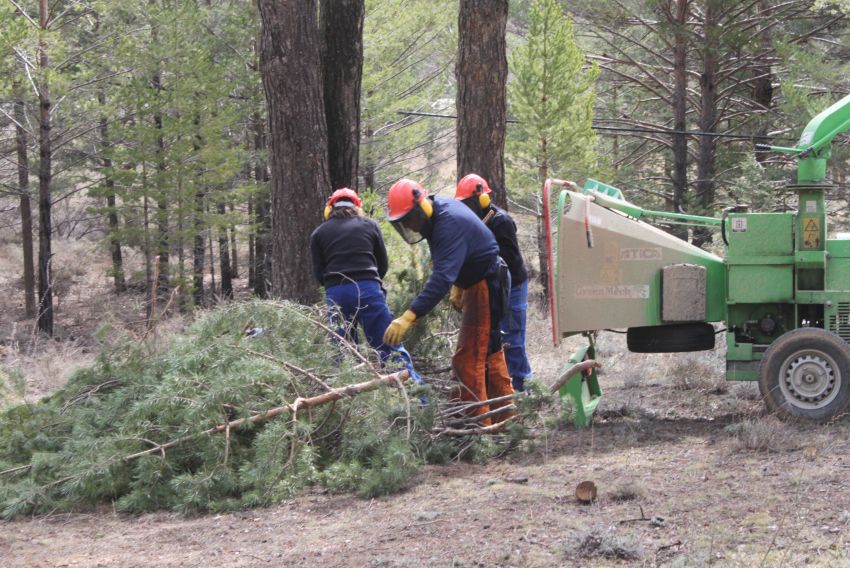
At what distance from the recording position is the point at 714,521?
4.68 metres

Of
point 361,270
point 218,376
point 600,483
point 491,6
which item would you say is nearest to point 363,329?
point 361,270

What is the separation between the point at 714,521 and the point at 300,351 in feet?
10.1

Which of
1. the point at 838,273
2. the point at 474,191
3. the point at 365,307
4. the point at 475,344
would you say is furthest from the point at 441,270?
the point at 838,273

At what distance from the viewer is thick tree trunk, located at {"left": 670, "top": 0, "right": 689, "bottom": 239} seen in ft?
63.5

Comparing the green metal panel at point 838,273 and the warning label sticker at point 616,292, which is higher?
the green metal panel at point 838,273

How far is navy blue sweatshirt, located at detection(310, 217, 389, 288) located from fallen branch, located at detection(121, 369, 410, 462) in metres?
1.39

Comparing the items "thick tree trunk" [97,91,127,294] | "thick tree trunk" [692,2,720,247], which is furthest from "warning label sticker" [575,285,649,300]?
"thick tree trunk" [97,91,127,294]

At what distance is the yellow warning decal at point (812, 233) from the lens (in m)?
7.22

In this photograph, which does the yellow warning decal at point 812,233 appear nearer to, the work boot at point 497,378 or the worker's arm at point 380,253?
the work boot at point 497,378

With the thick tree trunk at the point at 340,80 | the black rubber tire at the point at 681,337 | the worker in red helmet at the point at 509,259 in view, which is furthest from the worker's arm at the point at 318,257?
the black rubber tire at the point at 681,337

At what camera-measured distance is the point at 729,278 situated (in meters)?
7.36

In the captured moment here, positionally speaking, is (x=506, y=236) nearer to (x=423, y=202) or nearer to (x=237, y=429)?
(x=423, y=202)

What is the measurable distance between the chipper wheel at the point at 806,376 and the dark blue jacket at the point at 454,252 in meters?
2.14

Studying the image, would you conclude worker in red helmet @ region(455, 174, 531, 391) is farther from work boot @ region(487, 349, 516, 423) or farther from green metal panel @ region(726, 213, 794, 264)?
green metal panel @ region(726, 213, 794, 264)
